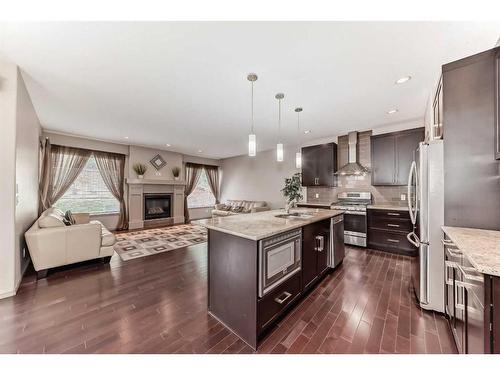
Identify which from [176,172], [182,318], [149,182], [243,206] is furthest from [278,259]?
[176,172]

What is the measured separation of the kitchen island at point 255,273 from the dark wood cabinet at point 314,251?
12 millimetres

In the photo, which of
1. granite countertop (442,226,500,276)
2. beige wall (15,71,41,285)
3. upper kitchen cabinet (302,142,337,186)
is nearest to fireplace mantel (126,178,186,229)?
beige wall (15,71,41,285)

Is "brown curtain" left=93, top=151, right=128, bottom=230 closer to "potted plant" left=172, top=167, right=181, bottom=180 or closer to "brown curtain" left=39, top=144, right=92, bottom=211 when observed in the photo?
"brown curtain" left=39, top=144, right=92, bottom=211

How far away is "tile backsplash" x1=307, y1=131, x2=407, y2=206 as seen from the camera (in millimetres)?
4238

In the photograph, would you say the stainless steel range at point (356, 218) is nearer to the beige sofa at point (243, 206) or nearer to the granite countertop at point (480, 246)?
the granite countertop at point (480, 246)

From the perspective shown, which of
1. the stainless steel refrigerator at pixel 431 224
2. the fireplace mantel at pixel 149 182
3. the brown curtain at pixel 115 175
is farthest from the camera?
the fireplace mantel at pixel 149 182

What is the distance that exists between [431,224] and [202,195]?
743cm

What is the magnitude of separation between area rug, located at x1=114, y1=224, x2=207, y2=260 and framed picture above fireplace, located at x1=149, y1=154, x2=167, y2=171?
2177 mm

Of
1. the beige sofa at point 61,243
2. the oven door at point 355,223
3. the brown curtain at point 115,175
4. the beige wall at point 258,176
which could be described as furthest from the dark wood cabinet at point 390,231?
the brown curtain at point 115,175

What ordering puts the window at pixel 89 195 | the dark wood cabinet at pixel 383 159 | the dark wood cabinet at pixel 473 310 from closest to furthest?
the dark wood cabinet at pixel 473 310
the dark wood cabinet at pixel 383 159
the window at pixel 89 195

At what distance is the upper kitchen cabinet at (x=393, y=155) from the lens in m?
3.79
